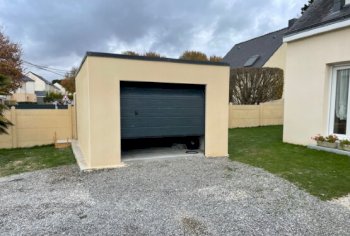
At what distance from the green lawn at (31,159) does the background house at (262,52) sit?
783 inches

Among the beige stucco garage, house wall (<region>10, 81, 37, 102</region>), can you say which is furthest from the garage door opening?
house wall (<region>10, 81, 37, 102</region>)

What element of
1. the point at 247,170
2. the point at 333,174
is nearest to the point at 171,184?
the point at 247,170

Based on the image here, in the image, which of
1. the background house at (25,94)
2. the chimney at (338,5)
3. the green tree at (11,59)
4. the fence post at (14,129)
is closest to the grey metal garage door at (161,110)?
the chimney at (338,5)

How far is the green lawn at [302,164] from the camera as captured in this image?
544cm

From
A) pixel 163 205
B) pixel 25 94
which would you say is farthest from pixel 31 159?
pixel 25 94

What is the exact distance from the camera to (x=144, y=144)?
34.2 ft

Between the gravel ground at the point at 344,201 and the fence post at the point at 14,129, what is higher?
the fence post at the point at 14,129

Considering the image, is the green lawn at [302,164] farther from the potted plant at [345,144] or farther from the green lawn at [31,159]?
the green lawn at [31,159]

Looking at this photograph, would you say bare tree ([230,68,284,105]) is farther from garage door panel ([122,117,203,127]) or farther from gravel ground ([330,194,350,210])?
gravel ground ([330,194,350,210])

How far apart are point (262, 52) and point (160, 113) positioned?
2168 centimetres

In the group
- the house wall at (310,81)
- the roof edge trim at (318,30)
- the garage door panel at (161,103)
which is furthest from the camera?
the house wall at (310,81)

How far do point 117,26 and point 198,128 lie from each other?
10025 millimetres

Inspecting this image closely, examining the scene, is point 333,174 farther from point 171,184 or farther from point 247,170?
point 171,184

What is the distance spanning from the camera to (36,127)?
37.9 ft
